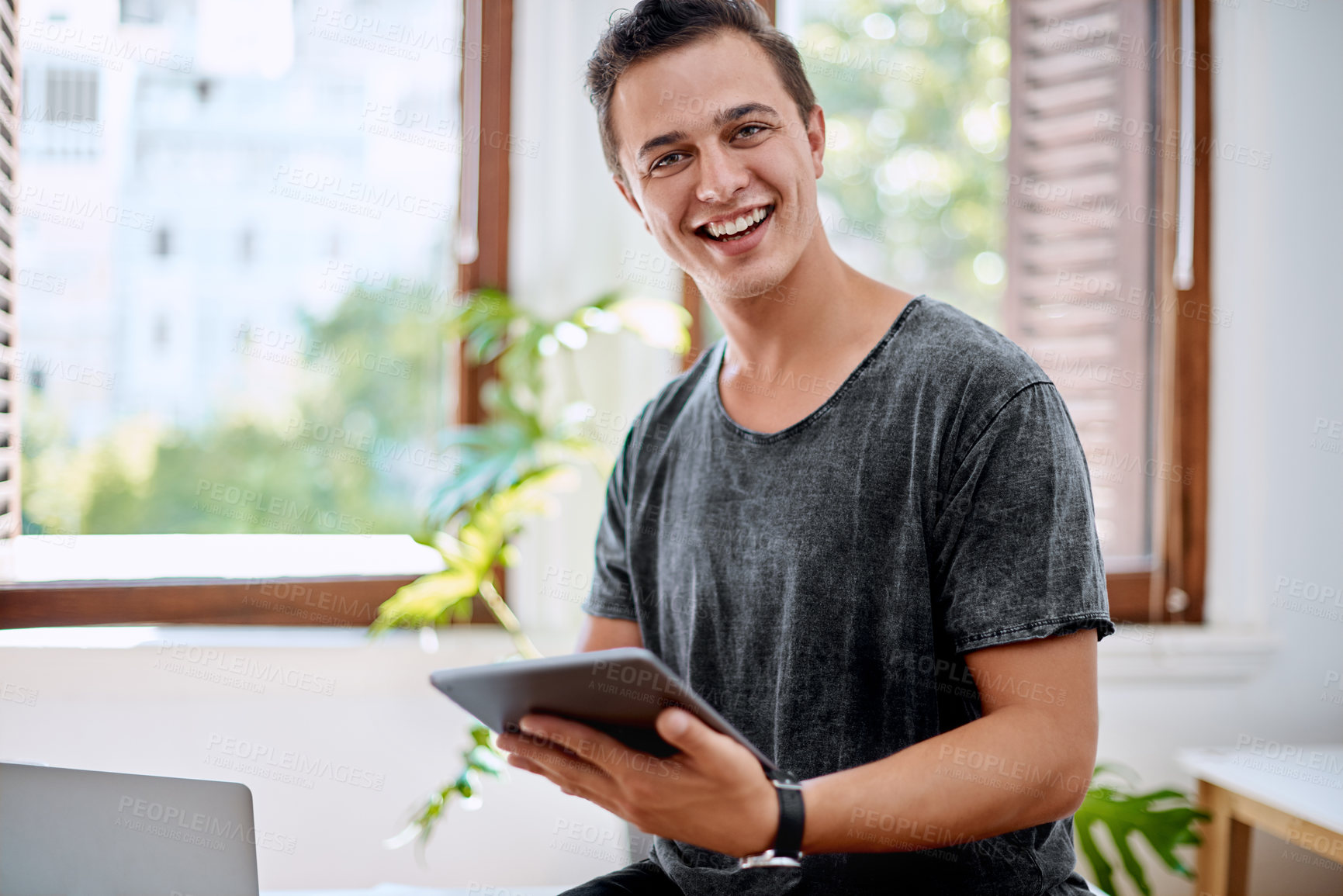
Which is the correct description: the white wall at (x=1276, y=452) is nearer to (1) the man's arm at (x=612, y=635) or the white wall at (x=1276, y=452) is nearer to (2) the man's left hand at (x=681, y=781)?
(1) the man's arm at (x=612, y=635)

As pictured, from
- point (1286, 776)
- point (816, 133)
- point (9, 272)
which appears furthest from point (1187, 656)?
point (9, 272)

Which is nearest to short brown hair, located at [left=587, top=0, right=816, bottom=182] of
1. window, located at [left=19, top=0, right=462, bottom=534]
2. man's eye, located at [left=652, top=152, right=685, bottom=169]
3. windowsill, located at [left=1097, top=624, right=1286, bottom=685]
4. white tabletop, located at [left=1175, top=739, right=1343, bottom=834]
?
man's eye, located at [left=652, top=152, right=685, bottom=169]

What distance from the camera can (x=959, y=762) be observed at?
2.88 feet

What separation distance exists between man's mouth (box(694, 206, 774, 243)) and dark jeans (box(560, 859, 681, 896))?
2.54 ft

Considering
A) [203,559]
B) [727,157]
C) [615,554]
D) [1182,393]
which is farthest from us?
[1182,393]

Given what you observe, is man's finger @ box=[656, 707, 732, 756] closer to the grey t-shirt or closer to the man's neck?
the grey t-shirt

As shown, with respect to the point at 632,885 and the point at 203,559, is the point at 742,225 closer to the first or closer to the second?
the point at 632,885

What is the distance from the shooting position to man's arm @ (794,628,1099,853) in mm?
860

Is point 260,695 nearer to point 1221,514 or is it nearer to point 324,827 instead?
point 324,827

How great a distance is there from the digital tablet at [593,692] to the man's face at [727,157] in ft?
1.92

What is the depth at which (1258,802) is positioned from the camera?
5.34 feet

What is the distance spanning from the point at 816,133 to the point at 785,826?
0.86m

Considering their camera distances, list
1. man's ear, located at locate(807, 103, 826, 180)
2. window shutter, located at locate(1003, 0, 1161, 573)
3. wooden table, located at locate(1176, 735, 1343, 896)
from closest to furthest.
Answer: man's ear, located at locate(807, 103, 826, 180) → wooden table, located at locate(1176, 735, 1343, 896) → window shutter, located at locate(1003, 0, 1161, 573)

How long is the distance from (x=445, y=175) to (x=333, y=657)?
1.01 m
